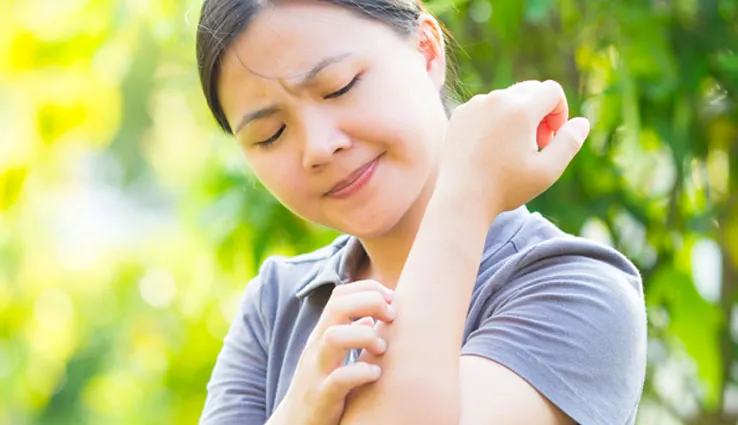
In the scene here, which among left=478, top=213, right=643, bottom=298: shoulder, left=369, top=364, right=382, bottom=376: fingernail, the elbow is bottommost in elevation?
left=478, top=213, right=643, bottom=298: shoulder

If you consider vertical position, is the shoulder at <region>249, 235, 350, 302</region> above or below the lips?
below

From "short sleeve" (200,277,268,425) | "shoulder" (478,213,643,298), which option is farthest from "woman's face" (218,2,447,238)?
"short sleeve" (200,277,268,425)

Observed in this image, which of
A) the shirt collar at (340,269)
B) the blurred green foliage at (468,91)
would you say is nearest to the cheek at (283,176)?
the shirt collar at (340,269)

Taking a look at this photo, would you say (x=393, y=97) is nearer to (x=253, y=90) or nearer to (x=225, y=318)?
(x=253, y=90)

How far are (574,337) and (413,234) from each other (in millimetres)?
206

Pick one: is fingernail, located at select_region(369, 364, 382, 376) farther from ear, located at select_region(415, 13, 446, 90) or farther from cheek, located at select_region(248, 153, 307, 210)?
ear, located at select_region(415, 13, 446, 90)

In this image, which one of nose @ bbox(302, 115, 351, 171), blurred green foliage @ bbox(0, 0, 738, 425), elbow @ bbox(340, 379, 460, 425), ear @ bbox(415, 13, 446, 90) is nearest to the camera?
elbow @ bbox(340, 379, 460, 425)

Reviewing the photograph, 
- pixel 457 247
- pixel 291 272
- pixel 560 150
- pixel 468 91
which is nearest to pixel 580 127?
pixel 560 150

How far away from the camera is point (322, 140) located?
2.71 feet

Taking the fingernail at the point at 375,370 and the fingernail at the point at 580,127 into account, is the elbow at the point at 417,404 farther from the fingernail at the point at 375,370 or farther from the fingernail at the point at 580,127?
the fingernail at the point at 580,127

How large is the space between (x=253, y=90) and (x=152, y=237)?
130 centimetres

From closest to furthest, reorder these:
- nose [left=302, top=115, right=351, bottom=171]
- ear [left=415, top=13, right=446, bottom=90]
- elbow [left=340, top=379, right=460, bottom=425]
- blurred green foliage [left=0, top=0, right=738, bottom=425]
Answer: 1. elbow [left=340, top=379, right=460, bottom=425]
2. nose [left=302, top=115, right=351, bottom=171]
3. ear [left=415, top=13, right=446, bottom=90]
4. blurred green foliage [left=0, top=0, right=738, bottom=425]

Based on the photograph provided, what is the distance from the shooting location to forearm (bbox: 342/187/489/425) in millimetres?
704

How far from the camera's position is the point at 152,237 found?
2.11 m
